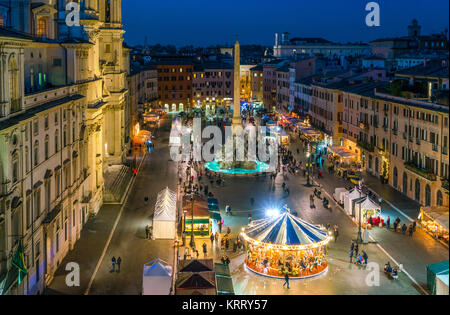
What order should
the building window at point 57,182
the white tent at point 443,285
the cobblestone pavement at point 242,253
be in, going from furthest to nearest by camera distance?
the building window at point 57,182 → the cobblestone pavement at point 242,253 → the white tent at point 443,285

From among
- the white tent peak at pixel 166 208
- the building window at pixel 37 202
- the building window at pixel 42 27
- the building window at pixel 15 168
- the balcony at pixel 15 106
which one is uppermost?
the building window at pixel 42 27

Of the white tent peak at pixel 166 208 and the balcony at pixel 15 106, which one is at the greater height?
Result: the balcony at pixel 15 106

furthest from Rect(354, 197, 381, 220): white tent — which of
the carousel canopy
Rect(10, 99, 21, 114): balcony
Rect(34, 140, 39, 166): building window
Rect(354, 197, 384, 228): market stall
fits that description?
Rect(10, 99, 21, 114): balcony

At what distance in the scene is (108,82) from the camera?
64.8 meters

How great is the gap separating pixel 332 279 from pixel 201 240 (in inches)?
443

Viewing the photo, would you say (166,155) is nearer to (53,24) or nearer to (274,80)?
(53,24)

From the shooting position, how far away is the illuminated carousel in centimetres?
3281

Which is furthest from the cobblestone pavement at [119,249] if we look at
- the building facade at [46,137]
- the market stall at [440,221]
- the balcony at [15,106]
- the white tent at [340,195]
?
the market stall at [440,221]

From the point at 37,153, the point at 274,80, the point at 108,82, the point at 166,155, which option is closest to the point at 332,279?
the point at 37,153

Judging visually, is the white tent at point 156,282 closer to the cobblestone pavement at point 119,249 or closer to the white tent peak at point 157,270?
the white tent peak at point 157,270

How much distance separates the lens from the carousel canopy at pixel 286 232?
33281 millimetres

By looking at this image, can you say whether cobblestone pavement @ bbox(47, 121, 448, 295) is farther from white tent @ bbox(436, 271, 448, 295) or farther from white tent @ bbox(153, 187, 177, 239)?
white tent @ bbox(436, 271, 448, 295)
